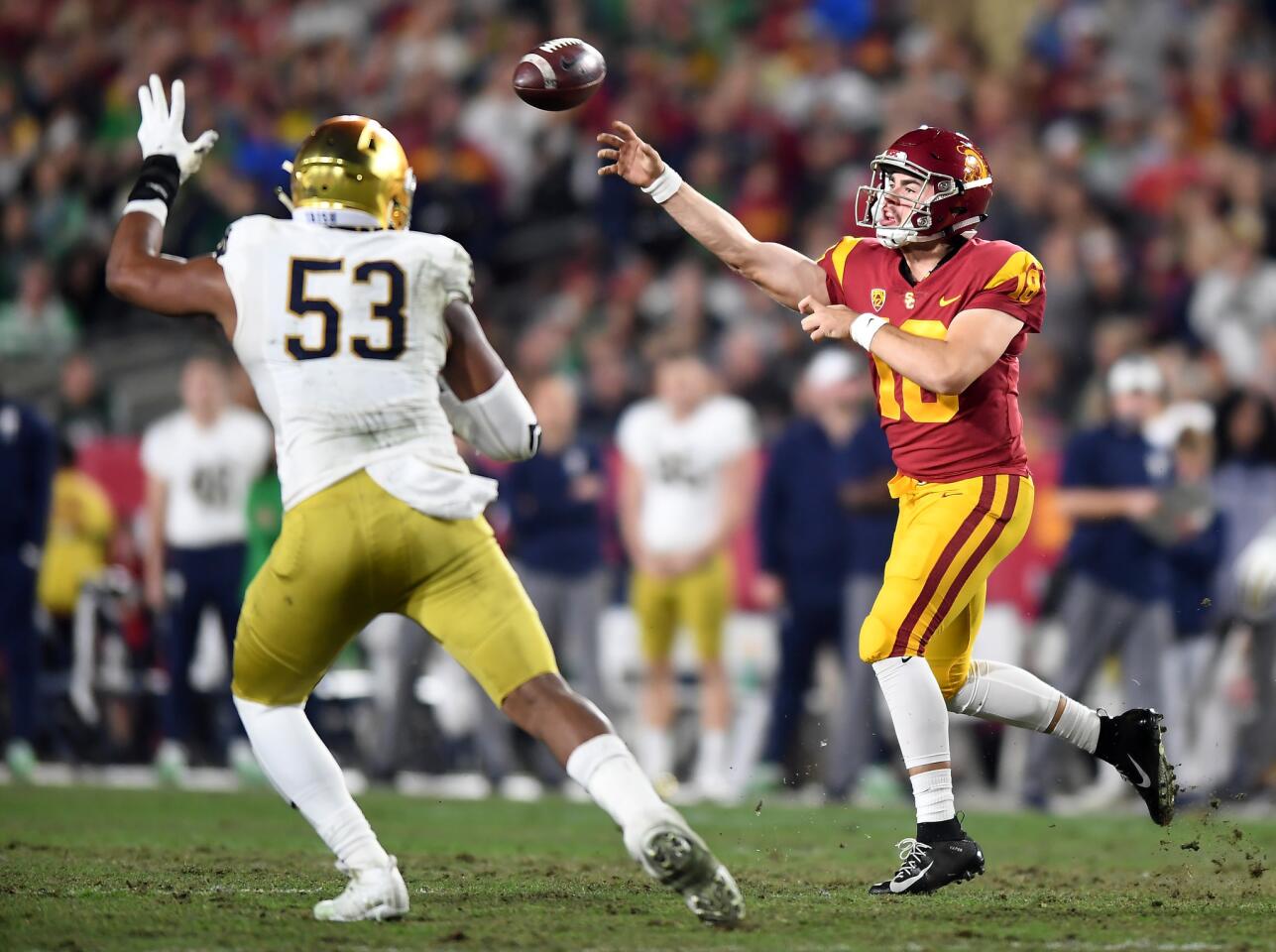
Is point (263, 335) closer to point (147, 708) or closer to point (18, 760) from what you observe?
point (18, 760)

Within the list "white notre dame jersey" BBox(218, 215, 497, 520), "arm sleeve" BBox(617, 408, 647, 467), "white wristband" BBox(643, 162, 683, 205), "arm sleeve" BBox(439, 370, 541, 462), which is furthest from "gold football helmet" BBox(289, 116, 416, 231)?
"arm sleeve" BBox(617, 408, 647, 467)

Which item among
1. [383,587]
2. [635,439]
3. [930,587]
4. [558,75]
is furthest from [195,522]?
[383,587]

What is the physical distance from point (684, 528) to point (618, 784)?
5461mm

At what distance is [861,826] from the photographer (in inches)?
324

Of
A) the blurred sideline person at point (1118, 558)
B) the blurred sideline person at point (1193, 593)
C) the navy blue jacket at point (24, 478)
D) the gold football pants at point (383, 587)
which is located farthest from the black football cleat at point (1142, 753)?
the navy blue jacket at point (24, 478)

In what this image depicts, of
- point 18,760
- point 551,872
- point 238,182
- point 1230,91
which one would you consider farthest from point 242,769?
point 1230,91

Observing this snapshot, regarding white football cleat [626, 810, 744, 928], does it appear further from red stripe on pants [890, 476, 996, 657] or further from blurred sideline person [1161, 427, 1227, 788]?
blurred sideline person [1161, 427, 1227, 788]

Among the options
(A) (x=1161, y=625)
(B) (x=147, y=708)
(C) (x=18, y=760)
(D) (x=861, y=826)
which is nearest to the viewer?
(D) (x=861, y=826)

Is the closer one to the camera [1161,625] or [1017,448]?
[1017,448]

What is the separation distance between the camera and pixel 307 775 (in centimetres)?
493

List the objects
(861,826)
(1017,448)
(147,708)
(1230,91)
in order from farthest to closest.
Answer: (1230,91), (147,708), (861,826), (1017,448)

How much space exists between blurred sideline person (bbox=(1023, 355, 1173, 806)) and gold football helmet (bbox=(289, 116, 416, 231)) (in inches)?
206

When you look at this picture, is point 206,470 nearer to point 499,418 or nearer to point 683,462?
point 683,462

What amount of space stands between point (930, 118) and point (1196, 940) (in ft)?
31.5
